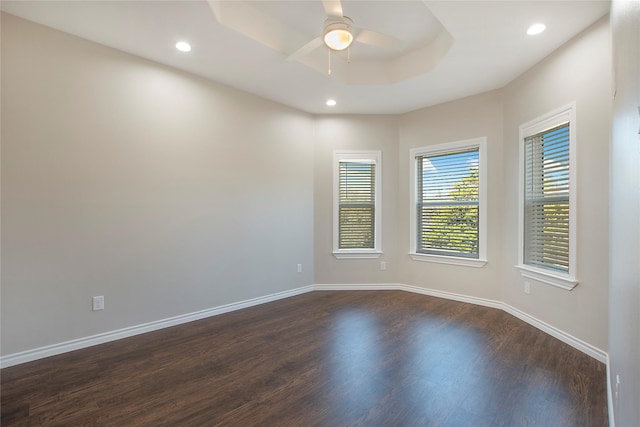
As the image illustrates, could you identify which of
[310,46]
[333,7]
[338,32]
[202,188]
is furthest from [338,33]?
[202,188]

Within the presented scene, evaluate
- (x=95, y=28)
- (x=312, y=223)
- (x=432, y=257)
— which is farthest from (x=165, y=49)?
(x=432, y=257)

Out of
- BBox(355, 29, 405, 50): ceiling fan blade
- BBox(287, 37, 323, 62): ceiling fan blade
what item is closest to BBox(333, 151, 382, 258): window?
BBox(287, 37, 323, 62): ceiling fan blade

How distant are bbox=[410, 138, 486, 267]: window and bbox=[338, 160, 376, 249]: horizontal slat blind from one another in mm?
648

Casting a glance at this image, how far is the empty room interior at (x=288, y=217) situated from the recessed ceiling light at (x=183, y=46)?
0.9 inches

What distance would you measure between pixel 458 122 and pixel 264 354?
380 cm

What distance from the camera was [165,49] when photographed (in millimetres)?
2877

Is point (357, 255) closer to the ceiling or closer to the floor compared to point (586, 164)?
closer to the floor

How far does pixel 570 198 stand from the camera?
2738mm

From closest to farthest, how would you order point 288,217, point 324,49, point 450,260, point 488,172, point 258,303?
1. point 324,49
2. point 488,172
3. point 258,303
4. point 450,260
5. point 288,217

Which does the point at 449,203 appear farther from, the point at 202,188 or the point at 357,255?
the point at 202,188

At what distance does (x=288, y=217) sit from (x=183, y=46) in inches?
95.8

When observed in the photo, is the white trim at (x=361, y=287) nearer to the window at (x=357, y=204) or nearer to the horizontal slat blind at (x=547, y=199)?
the window at (x=357, y=204)

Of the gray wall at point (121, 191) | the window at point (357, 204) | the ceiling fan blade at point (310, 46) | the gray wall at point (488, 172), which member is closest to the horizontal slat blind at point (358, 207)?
the window at point (357, 204)

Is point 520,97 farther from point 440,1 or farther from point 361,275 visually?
point 361,275
